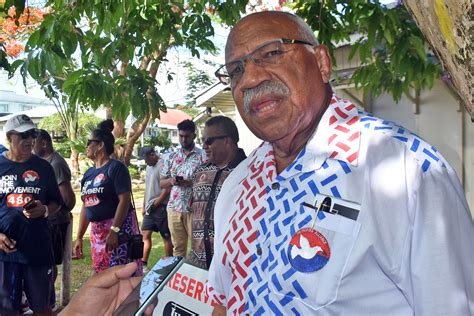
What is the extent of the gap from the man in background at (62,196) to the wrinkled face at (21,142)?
910mm

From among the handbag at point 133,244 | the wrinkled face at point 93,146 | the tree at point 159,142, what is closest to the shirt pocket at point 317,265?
the handbag at point 133,244

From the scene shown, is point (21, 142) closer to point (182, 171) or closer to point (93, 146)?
point (93, 146)

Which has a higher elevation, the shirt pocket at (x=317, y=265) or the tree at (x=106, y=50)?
the tree at (x=106, y=50)

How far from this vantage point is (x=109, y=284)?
157 cm

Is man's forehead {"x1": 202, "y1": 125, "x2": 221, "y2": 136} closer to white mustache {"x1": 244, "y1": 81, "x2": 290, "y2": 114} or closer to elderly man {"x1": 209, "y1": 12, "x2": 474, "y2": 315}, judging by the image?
elderly man {"x1": 209, "y1": 12, "x2": 474, "y2": 315}

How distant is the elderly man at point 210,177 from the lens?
4070 millimetres

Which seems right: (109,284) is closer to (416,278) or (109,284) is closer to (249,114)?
(249,114)

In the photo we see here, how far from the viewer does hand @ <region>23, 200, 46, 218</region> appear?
15.2 feet

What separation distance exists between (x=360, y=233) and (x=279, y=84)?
0.56m

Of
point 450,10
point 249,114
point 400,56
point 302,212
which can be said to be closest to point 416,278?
point 302,212

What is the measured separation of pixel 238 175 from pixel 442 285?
86 cm

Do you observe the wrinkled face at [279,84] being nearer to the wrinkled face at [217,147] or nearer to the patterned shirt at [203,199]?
the patterned shirt at [203,199]

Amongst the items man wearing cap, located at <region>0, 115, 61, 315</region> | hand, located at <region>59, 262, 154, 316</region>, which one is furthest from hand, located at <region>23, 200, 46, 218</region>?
hand, located at <region>59, 262, 154, 316</region>

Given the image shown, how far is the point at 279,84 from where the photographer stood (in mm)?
1638
